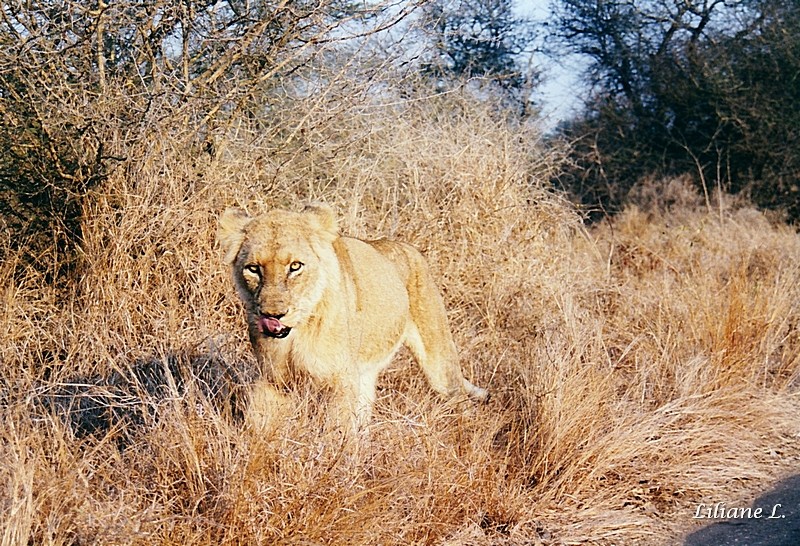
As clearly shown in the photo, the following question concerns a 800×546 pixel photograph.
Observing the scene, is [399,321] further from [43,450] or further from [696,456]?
[43,450]

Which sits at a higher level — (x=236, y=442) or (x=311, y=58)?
(x=311, y=58)

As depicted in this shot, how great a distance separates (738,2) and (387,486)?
53.3 feet

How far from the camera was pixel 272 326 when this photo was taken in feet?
13.3

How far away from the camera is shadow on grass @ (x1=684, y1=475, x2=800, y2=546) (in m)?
4.06

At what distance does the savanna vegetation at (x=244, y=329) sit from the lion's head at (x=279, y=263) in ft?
1.40

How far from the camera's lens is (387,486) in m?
3.84

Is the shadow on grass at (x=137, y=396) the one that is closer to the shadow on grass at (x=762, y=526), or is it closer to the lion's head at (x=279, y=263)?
the lion's head at (x=279, y=263)

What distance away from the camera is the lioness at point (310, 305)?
4.16 metres

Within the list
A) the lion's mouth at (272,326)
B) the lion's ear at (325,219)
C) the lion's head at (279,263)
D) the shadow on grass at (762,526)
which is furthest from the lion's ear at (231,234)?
the shadow on grass at (762,526)

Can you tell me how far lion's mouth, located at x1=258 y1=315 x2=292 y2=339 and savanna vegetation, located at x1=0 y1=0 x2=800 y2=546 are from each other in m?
0.35

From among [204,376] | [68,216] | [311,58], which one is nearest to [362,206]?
[311,58]

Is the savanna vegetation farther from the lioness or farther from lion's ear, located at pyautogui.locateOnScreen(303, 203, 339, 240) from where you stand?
lion's ear, located at pyautogui.locateOnScreen(303, 203, 339, 240)

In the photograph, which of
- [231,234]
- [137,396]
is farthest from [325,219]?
[137,396]

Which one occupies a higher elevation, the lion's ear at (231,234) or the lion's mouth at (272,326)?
the lion's ear at (231,234)
